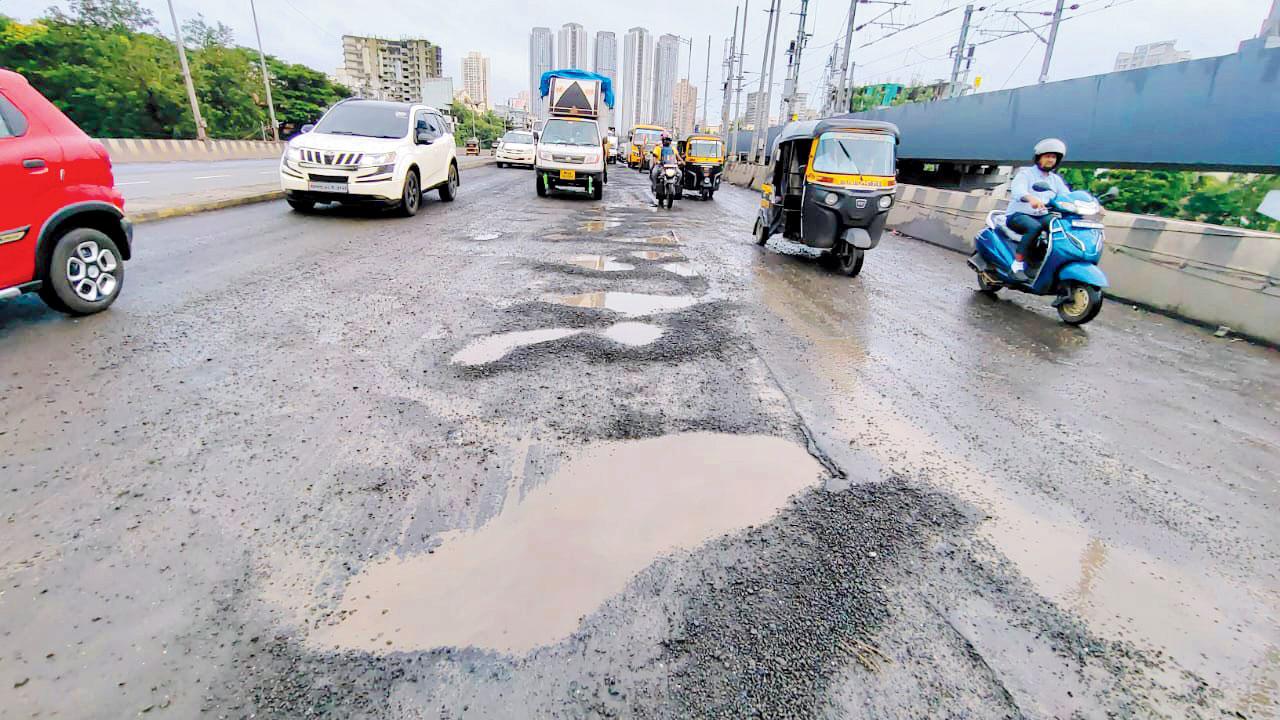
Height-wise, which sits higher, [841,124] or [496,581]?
[841,124]

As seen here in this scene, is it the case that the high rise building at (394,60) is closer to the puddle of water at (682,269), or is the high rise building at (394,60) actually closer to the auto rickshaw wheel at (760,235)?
the auto rickshaw wheel at (760,235)

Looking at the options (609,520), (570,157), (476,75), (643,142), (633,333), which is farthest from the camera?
(476,75)

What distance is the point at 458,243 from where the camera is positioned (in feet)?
28.9

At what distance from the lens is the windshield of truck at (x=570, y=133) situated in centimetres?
1672

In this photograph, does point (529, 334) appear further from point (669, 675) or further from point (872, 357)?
point (669, 675)

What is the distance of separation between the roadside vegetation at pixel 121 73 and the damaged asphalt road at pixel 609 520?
4871 cm

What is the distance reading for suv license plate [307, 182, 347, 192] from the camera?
9.80 meters

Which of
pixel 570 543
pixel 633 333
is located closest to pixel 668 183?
pixel 633 333

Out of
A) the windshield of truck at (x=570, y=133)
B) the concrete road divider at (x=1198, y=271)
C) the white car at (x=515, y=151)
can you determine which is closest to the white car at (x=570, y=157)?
the windshield of truck at (x=570, y=133)

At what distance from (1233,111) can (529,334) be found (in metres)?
13.1

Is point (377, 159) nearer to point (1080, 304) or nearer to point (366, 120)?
Result: point (366, 120)

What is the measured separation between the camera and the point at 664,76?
88938 mm

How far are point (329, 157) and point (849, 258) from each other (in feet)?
26.9

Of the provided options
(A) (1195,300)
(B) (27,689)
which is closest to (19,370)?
(B) (27,689)
